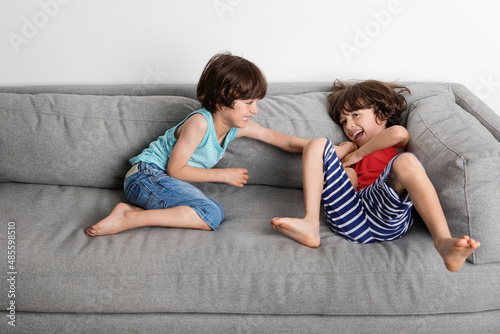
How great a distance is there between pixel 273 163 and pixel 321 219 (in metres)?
0.32

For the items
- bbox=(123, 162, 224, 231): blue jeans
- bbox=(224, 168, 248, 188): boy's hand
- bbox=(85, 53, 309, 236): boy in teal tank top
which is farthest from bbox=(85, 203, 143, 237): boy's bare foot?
bbox=(224, 168, 248, 188): boy's hand

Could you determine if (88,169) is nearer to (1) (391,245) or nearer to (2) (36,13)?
(2) (36,13)

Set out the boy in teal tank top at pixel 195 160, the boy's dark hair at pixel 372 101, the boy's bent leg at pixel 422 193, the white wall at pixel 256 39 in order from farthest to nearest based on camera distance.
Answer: the white wall at pixel 256 39
the boy's dark hair at pixel 372 101
the boy in teal tank top at pixel 195 160
the boy's bent leg at pixel 422 193

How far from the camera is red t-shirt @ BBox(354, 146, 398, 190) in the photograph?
170 centimetres

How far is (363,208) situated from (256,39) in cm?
99

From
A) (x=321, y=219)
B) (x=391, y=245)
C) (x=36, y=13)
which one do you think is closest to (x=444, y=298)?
(x=391, y=245)

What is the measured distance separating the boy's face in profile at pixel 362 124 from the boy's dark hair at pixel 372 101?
0.05 feet

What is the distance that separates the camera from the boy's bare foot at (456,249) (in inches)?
45.9

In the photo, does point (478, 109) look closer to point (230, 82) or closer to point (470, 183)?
point (470, 183)

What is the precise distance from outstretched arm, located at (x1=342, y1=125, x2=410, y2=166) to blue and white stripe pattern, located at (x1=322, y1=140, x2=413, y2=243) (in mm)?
193

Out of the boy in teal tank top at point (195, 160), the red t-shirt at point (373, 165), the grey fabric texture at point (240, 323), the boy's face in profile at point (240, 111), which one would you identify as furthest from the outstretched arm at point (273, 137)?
the grey fabric texture at point (240, 323)

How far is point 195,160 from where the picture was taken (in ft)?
5.76

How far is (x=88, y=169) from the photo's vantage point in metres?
1.82

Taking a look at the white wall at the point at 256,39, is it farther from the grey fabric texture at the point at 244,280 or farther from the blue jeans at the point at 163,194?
the grey fabric texture at the point at 244,280
